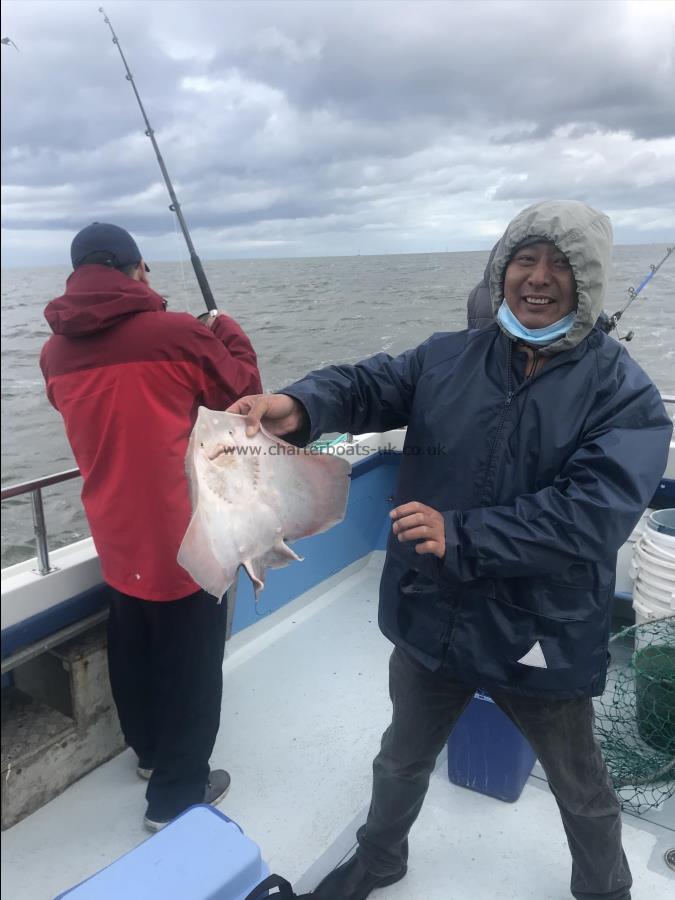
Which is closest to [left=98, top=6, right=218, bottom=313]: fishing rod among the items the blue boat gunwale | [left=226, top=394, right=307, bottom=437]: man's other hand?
the blue boat gunwale

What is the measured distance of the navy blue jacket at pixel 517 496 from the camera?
4.92 ft

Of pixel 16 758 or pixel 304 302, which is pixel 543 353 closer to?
pixel 16 758

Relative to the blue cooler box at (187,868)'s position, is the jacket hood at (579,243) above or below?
above

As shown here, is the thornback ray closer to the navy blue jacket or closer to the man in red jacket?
the navy blue jacket

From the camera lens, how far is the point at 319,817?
244 centimetres

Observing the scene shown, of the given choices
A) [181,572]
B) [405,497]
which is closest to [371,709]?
[181,572]

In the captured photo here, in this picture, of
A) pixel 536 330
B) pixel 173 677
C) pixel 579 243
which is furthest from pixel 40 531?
pixel 579 243

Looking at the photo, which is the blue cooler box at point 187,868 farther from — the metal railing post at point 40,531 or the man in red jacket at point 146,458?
the metal railing post at point 40,531

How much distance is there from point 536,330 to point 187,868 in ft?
5.28

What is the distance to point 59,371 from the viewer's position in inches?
83.8

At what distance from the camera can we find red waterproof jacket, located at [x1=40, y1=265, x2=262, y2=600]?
2062 millimetres

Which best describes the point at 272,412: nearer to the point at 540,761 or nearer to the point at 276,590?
the point at 540,761

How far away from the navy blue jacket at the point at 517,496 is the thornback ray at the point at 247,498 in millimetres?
149

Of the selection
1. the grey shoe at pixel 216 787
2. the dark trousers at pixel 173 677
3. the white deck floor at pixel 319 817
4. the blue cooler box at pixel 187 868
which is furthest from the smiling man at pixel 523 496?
the grey shoe at pixel 216 787
